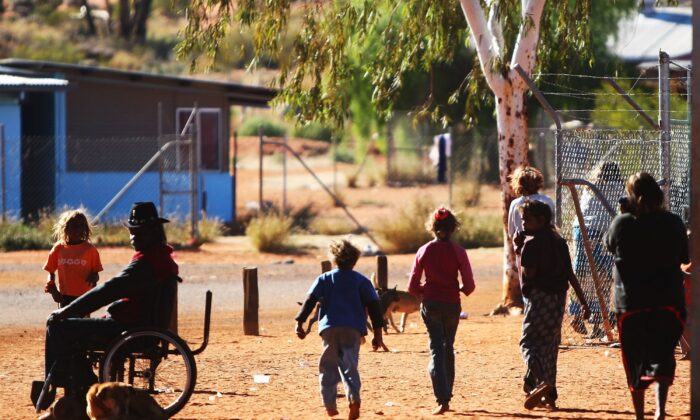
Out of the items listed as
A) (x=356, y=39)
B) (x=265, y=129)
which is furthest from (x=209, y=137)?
(x=265, y=129)

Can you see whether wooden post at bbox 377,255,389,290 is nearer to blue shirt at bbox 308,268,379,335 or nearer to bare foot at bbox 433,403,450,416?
bare foot at bbox 433,403,450,416

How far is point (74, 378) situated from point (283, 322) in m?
6.98

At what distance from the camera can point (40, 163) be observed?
90.1 ft

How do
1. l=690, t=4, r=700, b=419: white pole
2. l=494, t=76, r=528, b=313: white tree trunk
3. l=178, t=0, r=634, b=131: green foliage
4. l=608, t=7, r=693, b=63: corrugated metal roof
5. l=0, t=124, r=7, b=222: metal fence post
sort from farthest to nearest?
l=608, t=7, r=693, b=63: corrugated metal roof, l=0, t=124, r=7, b=222: metal fence post, l=494, t=76, r=528, b=313: white tree trunk, l=178, t=0, r=634, b=131: green foliage, l=690, t=4, r=700, b=419: white pole

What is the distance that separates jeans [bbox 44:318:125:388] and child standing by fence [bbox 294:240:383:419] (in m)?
1.27

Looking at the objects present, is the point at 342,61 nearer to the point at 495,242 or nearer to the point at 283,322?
the point at 283,322

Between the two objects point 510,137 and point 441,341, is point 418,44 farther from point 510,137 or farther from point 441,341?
point 441,341

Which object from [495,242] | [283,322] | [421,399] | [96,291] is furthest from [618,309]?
[495,242]

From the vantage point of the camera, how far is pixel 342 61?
15.4 m

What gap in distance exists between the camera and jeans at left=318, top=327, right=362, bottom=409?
792cm

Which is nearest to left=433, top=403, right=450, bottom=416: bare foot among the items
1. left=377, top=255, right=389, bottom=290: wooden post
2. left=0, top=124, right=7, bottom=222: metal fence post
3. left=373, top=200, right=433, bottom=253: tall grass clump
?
left=377, top=255, right=389, bottom=290: wooden post

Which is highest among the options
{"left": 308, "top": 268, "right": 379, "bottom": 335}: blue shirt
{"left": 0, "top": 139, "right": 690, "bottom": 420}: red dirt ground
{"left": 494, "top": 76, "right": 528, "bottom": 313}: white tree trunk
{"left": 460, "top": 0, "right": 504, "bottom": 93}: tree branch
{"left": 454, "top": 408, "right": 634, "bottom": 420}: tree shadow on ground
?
{"left": 460, "top": 0, "right": 504, "bottom": 93}: tree branch

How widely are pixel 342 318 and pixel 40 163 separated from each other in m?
20.8

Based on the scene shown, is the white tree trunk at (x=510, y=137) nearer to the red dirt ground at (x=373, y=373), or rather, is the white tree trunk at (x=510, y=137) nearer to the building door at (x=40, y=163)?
the red dirt ground at (x=373, y=373)
